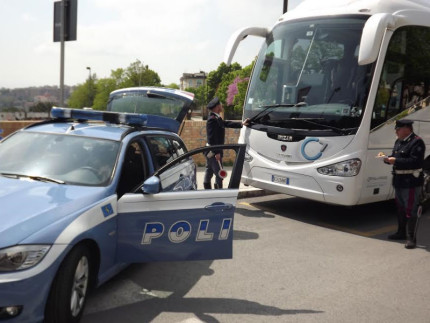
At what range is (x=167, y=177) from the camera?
4.68m

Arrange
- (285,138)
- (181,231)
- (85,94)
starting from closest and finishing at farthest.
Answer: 1. (181,231)
2. (285,138)
3. (85,94)

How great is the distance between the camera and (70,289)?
10.9 ft

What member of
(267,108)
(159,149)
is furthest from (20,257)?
(267,108)

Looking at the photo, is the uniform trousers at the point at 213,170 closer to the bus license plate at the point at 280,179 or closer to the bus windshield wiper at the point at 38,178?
the bus license plate at the point at 280,179

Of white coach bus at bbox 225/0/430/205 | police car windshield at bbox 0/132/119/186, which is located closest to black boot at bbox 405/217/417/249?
white coach bus at bbox 225/0/430/205

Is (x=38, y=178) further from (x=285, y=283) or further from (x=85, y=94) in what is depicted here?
(x=85, y=94)

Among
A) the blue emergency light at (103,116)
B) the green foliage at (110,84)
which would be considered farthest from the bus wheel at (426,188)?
the green foliage at (110,84)

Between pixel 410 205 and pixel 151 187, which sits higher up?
pixel 151 187

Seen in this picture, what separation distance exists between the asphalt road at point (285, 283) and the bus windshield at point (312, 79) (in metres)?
1.69

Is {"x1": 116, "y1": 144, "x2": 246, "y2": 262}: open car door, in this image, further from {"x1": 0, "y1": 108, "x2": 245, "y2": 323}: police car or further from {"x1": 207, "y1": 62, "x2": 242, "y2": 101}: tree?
{"x1": 207, "y1": 62, "x2": 242, "y2": 101}: tree

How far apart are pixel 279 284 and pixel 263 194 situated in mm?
5036

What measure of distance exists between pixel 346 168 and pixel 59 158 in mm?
4133

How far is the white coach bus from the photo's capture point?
6.82 metres

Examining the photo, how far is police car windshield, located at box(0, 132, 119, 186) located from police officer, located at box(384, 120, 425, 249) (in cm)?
378
